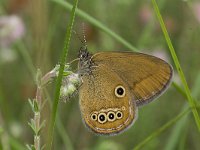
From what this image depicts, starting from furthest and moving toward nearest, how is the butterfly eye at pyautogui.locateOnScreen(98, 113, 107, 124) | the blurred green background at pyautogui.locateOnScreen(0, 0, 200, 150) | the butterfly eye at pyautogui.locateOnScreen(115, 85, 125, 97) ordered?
the blurred green background at pyautogui.locateOnScreen(0, 0, 200, 150) → the butterfly eye at pyautogui.locateOnScreen(115, 85, 125, 97) → the butterfly eye at pyautogui.locateOnScreen(98, 113, 107, 124)

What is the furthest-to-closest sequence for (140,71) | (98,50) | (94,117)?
(98,50) → (140,71) → (94,117)

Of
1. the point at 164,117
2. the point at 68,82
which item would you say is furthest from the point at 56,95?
the point at 164,117

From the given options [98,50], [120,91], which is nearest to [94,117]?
[120,91]

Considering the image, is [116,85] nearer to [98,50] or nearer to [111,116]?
[111,116]

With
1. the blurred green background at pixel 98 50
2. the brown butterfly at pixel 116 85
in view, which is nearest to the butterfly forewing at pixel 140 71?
the brown butterfly at pixel 116 85

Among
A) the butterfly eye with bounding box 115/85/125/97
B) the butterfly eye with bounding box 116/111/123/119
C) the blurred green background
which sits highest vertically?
the blurred green background

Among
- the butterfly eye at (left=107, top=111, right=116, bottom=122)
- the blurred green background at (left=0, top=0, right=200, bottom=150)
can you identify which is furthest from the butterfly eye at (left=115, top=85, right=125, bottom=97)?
the blurred green background at (left=0, top=0, right=200, bottom=150)

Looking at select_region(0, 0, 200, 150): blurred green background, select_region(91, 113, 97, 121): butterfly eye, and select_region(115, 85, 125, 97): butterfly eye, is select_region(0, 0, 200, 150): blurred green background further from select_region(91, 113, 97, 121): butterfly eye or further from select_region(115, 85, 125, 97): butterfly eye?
select_region(91, 113, 97, 121): butterfly eye

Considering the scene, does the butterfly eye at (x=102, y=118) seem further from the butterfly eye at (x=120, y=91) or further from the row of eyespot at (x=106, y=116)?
the butterfly eye at (x=120, y=91)

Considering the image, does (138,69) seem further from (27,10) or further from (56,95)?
(27,10)
